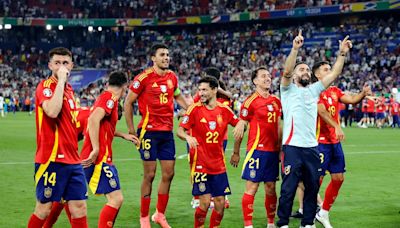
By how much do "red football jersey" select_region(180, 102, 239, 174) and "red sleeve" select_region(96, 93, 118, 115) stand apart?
0.98 metres

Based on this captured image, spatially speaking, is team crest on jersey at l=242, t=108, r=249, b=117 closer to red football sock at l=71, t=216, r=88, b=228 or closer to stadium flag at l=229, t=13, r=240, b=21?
red football sock at l=71, t=216, r=88, b=228

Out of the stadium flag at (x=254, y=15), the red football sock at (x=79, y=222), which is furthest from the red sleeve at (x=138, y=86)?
the stadium flag at (x=254, y=15)

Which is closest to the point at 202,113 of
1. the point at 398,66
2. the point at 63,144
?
the point at 63,144

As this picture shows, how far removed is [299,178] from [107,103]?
8.47 ft

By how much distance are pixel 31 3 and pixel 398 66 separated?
125 ft

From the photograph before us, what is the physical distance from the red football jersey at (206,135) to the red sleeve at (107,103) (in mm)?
980

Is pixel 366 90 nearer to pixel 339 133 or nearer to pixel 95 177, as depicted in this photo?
pixel 339 133

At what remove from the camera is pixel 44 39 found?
6788cm

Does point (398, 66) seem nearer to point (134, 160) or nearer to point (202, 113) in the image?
point (134, 160)

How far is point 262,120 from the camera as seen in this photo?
373 inches

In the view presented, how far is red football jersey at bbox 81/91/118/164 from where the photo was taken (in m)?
8.25

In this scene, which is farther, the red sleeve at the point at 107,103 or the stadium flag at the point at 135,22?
the stadium flag at the point at 135,22

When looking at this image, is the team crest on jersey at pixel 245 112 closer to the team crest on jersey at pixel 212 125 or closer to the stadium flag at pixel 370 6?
the team crest on jersey at pixel 212 125

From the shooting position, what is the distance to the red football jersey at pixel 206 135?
8.71 meters
